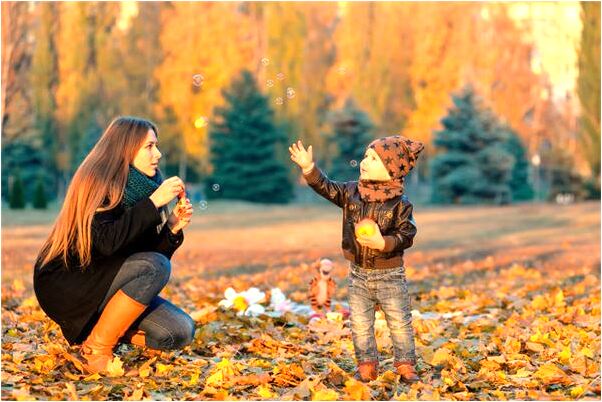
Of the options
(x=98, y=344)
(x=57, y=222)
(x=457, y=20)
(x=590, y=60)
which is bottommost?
(x=98, y=344)

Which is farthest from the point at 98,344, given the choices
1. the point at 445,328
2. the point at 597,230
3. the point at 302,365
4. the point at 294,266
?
the point at 597,230

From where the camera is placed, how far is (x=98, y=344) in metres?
4.51

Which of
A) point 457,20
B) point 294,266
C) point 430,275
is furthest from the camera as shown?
point 457,20

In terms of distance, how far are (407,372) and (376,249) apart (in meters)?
0.65

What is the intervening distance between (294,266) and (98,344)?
7.32m

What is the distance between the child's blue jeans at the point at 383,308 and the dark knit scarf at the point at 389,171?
1.25 ft

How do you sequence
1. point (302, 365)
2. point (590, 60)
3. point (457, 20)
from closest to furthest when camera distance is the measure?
1. point (302, 365)
2. point (590, 60)
3. point (457, 20)

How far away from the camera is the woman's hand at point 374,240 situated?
4277mm

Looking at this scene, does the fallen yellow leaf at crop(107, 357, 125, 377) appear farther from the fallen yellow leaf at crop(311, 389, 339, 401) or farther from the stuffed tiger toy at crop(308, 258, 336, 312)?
the stuffed tiger toy at crop(308, 258, 336, 312)

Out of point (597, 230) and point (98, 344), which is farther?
point (597, 230)

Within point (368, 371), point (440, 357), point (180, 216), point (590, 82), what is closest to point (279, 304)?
point (440, 357)

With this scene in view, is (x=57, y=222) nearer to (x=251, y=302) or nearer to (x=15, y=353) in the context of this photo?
(x=15, y=353)

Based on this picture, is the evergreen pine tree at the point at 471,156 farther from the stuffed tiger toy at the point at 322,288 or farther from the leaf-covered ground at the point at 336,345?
the stuffed tiger toy at the point at 322,288

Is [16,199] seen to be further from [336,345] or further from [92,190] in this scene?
[92,190]
